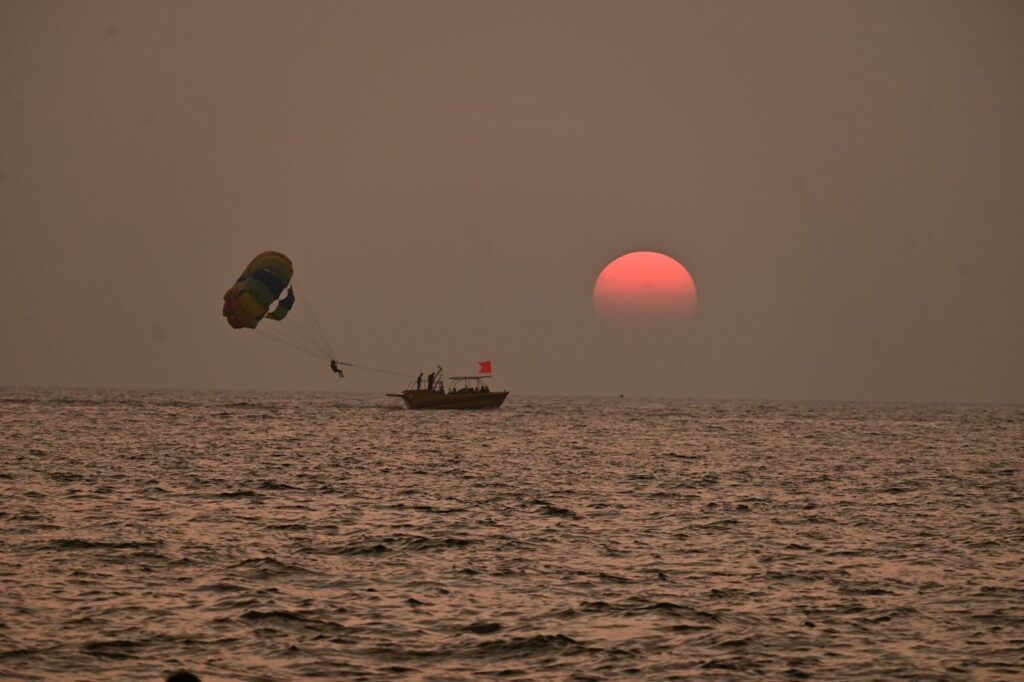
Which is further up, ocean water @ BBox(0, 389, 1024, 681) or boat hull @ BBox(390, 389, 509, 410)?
boat hull @ BBox(390, 389, 509, 410)

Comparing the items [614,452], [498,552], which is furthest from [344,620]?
[614,452]

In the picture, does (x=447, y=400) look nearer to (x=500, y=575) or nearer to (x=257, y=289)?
(x=257, y=289)

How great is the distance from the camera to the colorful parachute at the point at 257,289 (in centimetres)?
9094

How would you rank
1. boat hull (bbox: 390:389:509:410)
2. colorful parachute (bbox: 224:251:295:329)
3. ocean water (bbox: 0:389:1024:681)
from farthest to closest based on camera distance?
boat hull (bbox: 390:389:509:410), colorful parachute (bbox: 224:251:295:329), ocean water (bbox: 0:389:1024:681)

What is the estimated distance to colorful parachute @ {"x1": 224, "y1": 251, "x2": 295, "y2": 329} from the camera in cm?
9094

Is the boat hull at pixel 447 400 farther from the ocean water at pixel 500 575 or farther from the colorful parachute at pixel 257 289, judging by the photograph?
the ocean water at pixel 500 575

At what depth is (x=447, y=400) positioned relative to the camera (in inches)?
5881

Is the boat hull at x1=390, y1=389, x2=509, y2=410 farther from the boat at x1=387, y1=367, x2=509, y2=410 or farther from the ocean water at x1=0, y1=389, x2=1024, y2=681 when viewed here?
the ocean water at x1=0, y1=389, x2=1024, y2=681

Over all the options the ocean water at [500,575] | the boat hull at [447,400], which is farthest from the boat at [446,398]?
the ocean water at [500,575]

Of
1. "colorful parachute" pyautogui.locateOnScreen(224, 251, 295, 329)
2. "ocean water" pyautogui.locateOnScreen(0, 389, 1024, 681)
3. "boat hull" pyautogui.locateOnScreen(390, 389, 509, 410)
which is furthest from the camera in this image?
"boat hull" pyautogui.locateOnScreen(390, 389, 509, 410)

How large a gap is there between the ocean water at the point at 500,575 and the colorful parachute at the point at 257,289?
35937mm

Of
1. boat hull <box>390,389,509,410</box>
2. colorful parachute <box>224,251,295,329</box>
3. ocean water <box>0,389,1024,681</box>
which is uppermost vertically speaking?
colorful parachute <box>224,251,295,329</box>

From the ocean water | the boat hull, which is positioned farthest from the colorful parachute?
the boat hull

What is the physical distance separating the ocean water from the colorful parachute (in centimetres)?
3594
